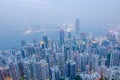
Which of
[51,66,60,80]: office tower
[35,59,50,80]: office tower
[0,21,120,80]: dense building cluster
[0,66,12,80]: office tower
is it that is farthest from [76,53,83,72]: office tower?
[0,66,12,80]: office tower

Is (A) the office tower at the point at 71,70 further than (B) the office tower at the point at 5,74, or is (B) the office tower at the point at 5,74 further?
(A) the office tower at the point at 71,70

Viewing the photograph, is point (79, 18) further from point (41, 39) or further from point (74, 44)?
point (41, 39)

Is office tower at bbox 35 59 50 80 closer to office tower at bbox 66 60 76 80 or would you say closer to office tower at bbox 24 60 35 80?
office tower at bbox 24 60 35 80

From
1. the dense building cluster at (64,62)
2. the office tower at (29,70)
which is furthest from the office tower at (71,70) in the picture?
the office tower at (29,70)

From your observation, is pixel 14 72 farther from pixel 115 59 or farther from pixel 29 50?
pixel 115 59

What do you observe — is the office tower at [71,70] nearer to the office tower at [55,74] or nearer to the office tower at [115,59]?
the office tower at [55,74]

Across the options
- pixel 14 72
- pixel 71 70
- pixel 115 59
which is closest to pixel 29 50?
pixel 14 72

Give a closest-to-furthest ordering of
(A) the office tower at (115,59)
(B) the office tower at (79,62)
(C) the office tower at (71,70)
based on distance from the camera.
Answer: (C) the office tower at (71,70) < (B) the office tower at (79,62) < (A) the office tower at (115,59)

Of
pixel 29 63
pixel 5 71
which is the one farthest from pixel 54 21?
pixel 5 71
